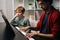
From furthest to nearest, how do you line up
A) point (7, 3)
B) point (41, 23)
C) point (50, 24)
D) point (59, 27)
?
point (7, 3) → point (41, 23) → point (50, 24) → point (59, 27)

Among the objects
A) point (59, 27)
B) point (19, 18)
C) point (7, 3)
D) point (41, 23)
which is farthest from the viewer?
point (7, 3)

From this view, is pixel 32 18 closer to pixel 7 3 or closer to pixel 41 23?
pixel 7 3

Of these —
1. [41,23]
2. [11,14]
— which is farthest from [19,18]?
[41,23]

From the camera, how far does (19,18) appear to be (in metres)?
3.75

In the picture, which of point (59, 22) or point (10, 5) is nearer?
point (59, 22)

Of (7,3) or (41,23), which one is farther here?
(7,3)

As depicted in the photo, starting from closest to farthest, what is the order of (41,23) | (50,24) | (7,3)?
(50,24) → (41,23) → (7,3)

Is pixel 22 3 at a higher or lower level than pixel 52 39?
higher

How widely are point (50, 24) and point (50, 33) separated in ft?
0.35

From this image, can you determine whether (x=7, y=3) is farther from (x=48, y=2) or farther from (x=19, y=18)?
(x=48, y=2)

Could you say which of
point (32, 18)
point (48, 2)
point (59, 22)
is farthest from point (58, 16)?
point (32, 18)

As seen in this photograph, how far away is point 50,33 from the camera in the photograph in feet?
5.95

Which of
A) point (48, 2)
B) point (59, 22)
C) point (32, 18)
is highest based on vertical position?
point (48, 2)

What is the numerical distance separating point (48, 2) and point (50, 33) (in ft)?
1.17
